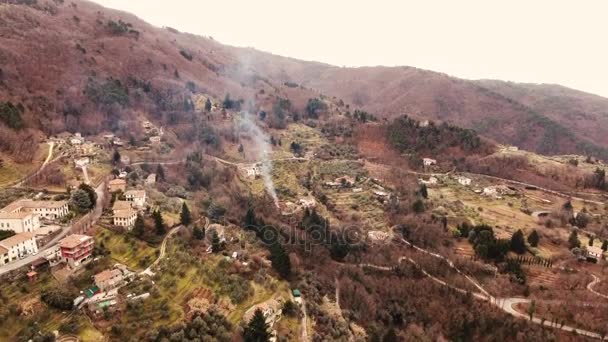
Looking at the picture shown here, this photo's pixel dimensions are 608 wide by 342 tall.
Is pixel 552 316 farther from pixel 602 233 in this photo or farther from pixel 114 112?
pixel 114 112

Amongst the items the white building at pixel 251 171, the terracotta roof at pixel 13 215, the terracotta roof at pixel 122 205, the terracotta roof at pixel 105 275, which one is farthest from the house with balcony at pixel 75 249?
the white building at pixel 251 171

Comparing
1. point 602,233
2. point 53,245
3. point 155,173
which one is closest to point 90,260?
point 53,245

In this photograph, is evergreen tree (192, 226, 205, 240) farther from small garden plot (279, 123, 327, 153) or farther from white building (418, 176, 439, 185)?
small garden plot (279, 123, 327, 153)

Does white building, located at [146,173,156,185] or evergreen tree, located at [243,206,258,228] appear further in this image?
white building, located at [146,173,156,185]

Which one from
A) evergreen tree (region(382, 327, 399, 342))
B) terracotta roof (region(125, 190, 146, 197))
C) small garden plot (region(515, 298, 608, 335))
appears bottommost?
evergreen tree (region(382, 327, 399, 342))

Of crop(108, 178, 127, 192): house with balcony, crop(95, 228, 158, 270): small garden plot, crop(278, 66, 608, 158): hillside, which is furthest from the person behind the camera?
crop(278, 66, 608, 158): hillside

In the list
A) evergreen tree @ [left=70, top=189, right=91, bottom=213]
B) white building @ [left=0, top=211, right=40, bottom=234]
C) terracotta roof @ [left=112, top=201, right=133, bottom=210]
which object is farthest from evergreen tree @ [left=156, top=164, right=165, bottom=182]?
white building @ [left=0, top=211, right=40, bottom=234]

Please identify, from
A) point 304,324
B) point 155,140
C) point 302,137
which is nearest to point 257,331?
point 304,324

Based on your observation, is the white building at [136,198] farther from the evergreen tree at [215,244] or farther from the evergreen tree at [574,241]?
the evergreen tree at [574,241]
